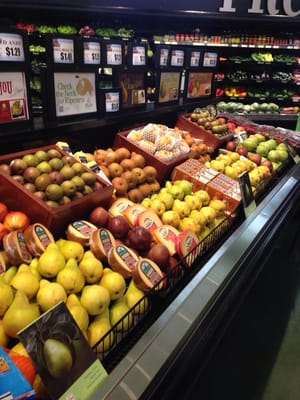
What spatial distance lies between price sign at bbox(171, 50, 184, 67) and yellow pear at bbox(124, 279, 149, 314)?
1885 millimetres

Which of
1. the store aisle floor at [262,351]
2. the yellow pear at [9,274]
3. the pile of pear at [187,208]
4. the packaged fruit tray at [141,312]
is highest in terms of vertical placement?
the yellow pear at [9,274]

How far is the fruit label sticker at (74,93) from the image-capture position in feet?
5.76

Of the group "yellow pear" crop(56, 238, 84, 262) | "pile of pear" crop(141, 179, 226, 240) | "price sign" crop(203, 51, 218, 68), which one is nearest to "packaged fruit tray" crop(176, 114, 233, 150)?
"price sign" crop(203, 51, 218, 68)

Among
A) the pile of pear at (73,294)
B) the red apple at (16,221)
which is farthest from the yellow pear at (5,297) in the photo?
the red apple at (16,221)

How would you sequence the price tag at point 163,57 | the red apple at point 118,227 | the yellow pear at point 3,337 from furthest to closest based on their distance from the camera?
the price tag at point 163,57 → the red apple at point 118,227 → the yellow pear at point 3,337

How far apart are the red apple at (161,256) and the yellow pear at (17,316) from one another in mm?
513

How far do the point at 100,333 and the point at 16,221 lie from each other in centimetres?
57

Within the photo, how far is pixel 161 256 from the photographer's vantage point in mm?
1335

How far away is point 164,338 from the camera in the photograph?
1.02m

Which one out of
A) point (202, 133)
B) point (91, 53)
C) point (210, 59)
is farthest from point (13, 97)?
point (210, 59)

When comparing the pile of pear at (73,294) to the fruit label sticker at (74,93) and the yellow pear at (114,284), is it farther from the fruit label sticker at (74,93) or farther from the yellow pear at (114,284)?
the fruit label sticker at (74,93)

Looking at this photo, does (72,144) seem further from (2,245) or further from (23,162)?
(2,245)

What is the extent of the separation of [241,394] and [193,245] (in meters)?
1.10

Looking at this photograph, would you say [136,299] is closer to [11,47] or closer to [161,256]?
[161,256]
